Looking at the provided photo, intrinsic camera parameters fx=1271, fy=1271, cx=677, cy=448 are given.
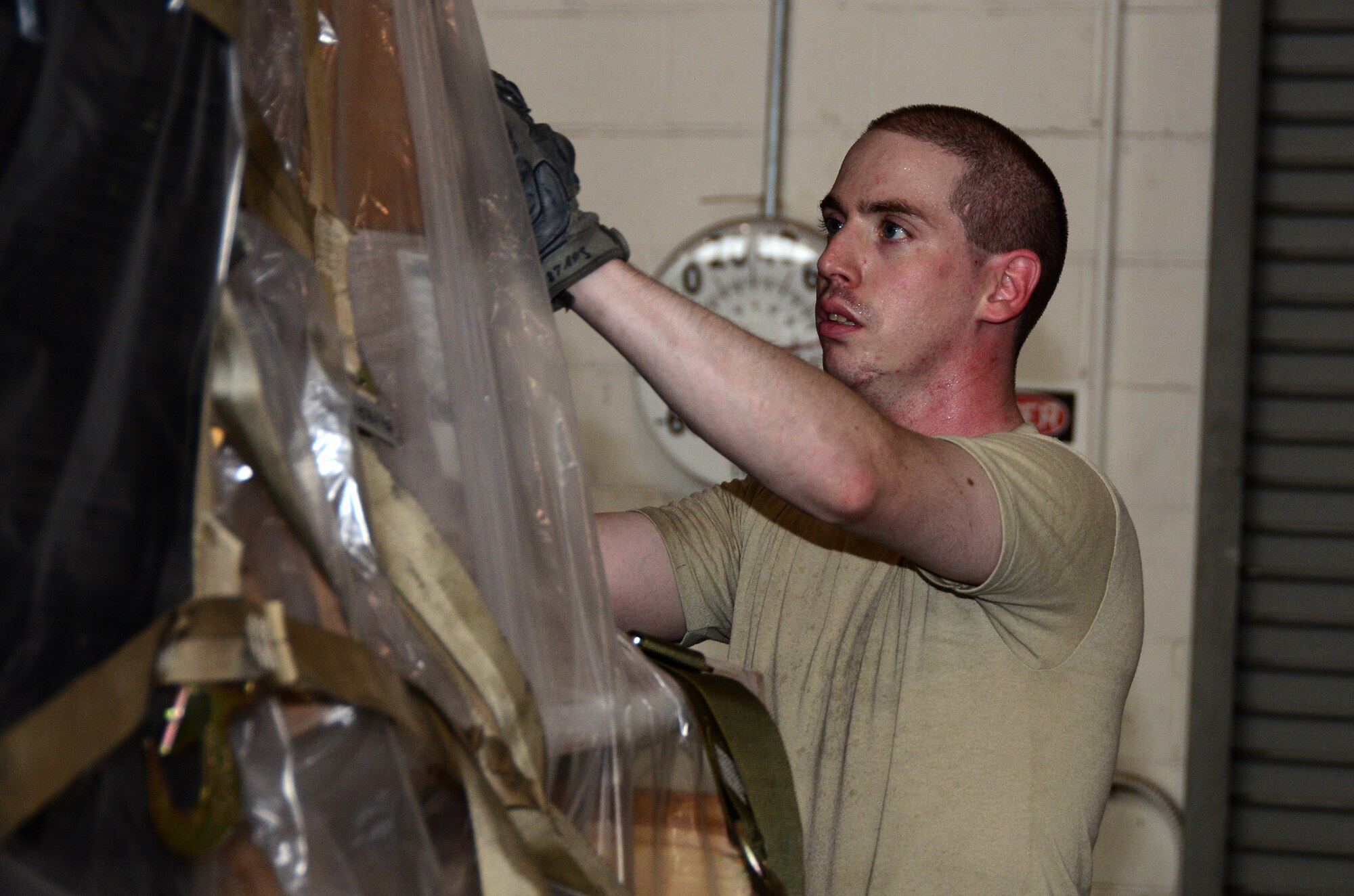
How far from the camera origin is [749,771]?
0.70 metres

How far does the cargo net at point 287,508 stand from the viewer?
395 millimetres

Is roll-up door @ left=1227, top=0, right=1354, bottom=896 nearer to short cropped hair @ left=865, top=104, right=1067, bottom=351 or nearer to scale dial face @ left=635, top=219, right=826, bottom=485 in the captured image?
scale dial face @ left=635, top=219, right=826, bottom=485

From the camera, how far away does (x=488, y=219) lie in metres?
0.68

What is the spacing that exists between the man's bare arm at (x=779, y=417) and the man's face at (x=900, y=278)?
32 centimetres

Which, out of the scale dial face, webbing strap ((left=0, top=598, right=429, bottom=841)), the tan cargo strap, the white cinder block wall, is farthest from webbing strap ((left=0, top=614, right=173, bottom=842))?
the white cinder block wall

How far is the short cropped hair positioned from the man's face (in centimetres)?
2

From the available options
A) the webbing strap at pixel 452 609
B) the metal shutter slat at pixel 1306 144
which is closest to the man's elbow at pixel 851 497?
the webbing strap at pixel 452 609

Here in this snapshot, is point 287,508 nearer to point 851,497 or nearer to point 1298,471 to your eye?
point 851,497

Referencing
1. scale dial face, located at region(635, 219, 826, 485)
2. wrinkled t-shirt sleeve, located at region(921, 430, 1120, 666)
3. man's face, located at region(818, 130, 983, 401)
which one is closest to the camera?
wrinkled t-shirt sleeve, located at region(921, 430, 1120, 666)

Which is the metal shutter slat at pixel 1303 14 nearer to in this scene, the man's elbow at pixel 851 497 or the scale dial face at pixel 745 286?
the scale dial face at pixel 745 286

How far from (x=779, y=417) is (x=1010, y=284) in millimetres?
589

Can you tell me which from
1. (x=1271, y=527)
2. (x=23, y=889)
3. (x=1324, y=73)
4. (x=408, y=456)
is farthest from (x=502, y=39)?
(x=23, y=889)

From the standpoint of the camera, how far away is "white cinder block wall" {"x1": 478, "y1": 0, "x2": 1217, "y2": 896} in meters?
2.19

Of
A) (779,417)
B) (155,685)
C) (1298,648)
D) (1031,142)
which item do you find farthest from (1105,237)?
(155,685)
